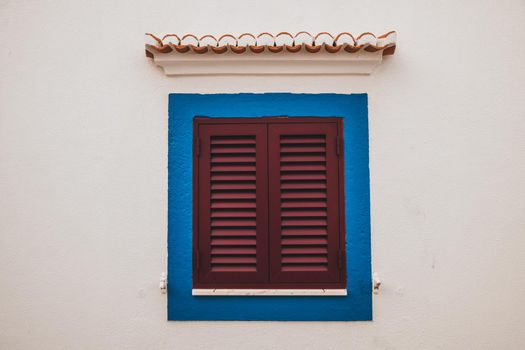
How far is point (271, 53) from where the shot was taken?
2.96 meters

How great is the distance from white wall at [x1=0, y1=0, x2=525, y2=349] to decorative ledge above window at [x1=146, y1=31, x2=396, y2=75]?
9 centimetres

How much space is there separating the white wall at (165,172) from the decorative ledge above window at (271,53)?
3.6 inches

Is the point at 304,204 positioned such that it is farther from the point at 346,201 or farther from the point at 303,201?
the point at 346,201

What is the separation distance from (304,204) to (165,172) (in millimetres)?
1101

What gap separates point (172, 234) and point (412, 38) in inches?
95.5

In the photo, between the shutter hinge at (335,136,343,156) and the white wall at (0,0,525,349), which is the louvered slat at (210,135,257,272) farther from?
the shutter hinge at (335,136,343,156)

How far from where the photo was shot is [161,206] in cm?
302

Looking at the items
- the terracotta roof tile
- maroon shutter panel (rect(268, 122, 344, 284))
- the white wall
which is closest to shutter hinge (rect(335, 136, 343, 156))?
maroon shutter panel (rect(268, 122, 344, 284))

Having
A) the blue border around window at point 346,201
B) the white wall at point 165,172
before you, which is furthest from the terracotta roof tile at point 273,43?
the blue border around window at point 346,201

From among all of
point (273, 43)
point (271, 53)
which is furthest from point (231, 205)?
point (273, 43)

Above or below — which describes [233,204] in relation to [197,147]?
below

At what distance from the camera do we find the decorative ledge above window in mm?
2891

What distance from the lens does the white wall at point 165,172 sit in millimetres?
2955

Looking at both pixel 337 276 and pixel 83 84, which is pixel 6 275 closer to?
pixel 83 84
